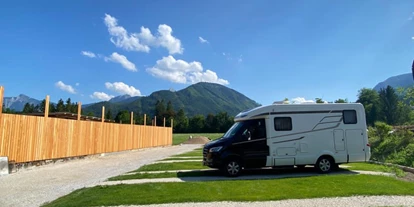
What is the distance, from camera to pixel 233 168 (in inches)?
404

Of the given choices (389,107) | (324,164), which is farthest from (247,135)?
(389,107)

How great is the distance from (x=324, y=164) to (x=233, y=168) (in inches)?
142

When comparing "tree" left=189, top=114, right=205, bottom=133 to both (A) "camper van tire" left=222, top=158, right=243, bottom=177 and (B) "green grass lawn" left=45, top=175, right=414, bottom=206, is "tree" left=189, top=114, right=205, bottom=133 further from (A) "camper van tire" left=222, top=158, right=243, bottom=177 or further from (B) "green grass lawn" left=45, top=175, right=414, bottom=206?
(B) "green grass lawn" left=45, top=175, right=414, bottom=206

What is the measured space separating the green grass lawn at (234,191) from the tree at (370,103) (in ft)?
282

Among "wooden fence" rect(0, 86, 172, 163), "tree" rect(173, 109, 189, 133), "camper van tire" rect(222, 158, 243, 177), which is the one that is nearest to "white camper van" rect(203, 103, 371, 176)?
"camper van tire" rect(222, 158, 243, 177)

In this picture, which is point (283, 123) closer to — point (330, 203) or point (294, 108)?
point (294, 108)

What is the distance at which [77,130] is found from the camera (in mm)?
17297

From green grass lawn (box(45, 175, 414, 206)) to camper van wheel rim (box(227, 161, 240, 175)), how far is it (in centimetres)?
142

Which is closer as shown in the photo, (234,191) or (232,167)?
(234,191)

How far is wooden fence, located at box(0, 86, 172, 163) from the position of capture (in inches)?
460

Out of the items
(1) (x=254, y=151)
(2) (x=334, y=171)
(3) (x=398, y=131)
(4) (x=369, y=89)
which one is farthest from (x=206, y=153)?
(4) (x=369, y=89)

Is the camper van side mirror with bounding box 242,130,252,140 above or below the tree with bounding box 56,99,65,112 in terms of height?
below

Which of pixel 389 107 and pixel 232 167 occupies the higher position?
pixel 389 107

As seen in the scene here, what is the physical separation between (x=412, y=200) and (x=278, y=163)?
4.57 m
